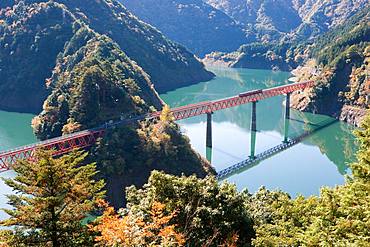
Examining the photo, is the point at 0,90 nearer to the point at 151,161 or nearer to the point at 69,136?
the point at 69,136

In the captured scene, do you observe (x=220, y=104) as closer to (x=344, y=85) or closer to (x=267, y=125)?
(x=267, y=125)

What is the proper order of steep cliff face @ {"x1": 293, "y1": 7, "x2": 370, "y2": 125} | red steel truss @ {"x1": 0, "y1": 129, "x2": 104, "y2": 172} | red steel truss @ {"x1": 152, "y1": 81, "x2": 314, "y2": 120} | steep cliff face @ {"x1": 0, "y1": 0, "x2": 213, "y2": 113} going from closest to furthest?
red steel truss @ {"x1": 0, "y1": 129, "x2": 104, "y2": 172} < red steel truss @ {"x1": 152, "y1": 81, "x2": 314, "y2": 120} < steep cliff face @ {"x1": 293, "y1": 7, "x2": 370, "y2": 125} < steep cliff face @ {"x1": 0, "y1": 0, "x2": 213, "y2": 113}

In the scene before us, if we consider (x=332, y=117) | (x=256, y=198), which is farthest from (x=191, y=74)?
(x=256, y=198)

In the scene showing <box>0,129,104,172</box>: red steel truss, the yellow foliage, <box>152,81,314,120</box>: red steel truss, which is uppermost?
<box>152,81,314,120</box>: red steel truss

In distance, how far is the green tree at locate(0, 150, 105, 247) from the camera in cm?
1427

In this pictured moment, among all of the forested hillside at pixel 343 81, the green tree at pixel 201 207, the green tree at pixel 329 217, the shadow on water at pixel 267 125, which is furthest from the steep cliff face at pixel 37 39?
the green tree at pixel 329 217

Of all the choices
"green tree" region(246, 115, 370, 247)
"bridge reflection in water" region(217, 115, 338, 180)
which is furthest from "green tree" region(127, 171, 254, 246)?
"bridge reflection in water" region(217, 115, 338, 180)

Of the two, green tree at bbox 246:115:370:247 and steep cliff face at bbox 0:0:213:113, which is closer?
green tree at bbox 246:115:370:247

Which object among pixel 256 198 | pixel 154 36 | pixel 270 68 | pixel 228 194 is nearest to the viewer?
pixel 228 194

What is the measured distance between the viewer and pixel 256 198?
84.0 ft

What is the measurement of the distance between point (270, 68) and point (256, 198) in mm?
160796

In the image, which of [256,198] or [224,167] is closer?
[256,198]

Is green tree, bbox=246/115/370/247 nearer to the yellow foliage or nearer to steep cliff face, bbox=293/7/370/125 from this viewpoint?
the yellow foliage

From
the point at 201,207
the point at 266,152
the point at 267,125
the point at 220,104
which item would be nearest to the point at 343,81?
the point at 267,125
